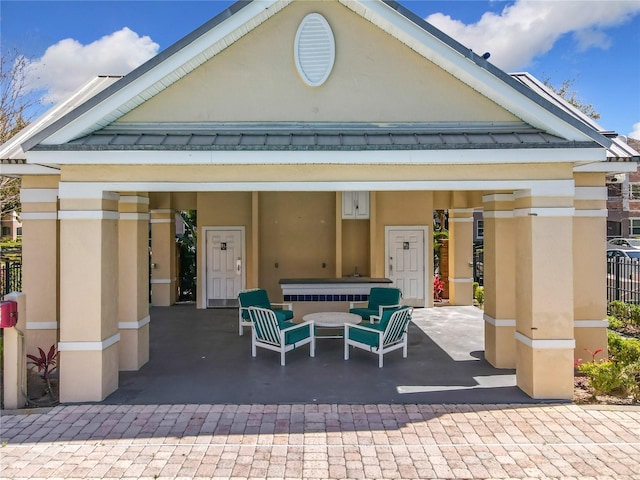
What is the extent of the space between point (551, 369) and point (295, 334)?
4.19 meters

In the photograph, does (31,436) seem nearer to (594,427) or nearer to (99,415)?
(99,415)

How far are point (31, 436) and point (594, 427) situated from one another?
672 centimetres

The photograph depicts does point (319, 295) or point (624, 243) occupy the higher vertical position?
Answer: point (624, 243)

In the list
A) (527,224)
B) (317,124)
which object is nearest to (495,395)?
(527,224)

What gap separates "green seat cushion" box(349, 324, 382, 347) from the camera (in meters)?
7.87

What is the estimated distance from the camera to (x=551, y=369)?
6.29m

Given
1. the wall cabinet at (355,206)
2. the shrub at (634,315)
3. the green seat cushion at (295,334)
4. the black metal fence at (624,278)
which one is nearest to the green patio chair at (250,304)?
the green seat cushion at (295,334)

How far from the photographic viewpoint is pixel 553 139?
20.2 feet

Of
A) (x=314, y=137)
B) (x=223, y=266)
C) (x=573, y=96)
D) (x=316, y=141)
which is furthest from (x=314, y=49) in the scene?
(x=573, y=96)

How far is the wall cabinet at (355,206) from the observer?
1299 cm

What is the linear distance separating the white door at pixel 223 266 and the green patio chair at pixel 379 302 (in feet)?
15.6

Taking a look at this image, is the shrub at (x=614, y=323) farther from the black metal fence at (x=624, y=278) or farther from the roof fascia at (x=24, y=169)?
the roof fascia at (x=24, y=169)

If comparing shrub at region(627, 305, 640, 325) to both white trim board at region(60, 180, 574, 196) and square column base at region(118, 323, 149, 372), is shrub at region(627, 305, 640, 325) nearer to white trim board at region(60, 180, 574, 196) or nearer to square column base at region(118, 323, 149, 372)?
white trim board at region(60, 180, 574, 196)

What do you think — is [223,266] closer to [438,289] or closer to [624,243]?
[438,289]
